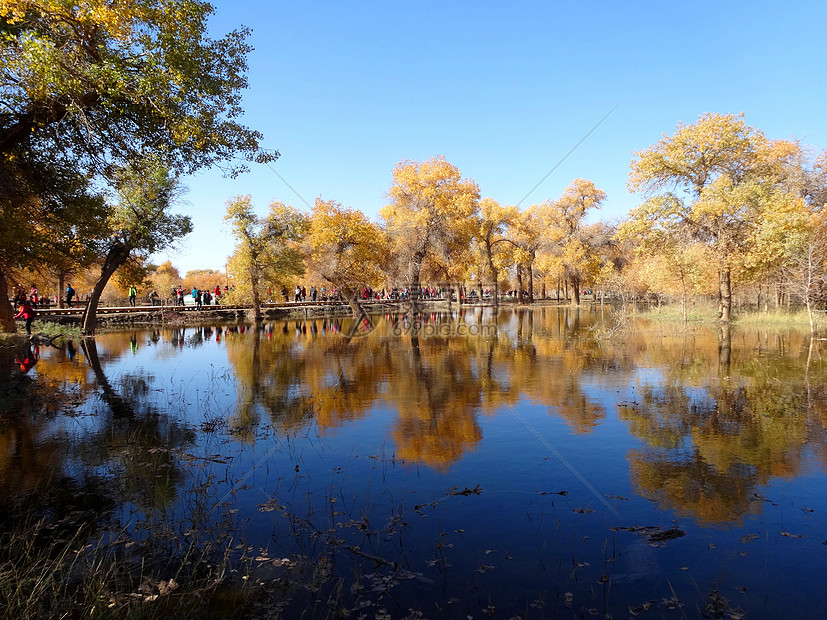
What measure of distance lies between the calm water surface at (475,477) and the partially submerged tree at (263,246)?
24.1 meters

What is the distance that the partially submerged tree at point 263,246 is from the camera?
37625mm

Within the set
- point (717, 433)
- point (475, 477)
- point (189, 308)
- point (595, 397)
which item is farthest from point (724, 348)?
point (189, 308)

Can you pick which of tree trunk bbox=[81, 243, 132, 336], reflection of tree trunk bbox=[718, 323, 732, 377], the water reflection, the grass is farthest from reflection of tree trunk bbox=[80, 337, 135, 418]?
the grass

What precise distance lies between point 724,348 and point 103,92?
21.0m

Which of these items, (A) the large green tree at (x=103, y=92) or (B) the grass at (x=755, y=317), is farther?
(B) the grass at (x=755, y=317)

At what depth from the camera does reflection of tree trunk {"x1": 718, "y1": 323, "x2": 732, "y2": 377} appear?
575 inches

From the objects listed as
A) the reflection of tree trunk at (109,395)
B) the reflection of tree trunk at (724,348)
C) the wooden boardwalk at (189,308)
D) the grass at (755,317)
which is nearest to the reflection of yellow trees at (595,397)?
the reflection of tree trunk at (724,348)

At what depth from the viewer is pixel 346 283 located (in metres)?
42.7

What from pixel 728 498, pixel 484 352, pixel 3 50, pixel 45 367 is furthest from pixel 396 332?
pixel 728 498

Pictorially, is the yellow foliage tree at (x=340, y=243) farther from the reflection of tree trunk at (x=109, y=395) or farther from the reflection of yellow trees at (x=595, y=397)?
the reflection of tree trunk at (x=109, y=395)

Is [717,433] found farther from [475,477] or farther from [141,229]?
[141,229]

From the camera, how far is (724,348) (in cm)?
1898

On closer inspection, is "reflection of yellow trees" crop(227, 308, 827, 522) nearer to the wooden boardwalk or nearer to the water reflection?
the water reflection

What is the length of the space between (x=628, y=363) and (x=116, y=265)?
27449mm
